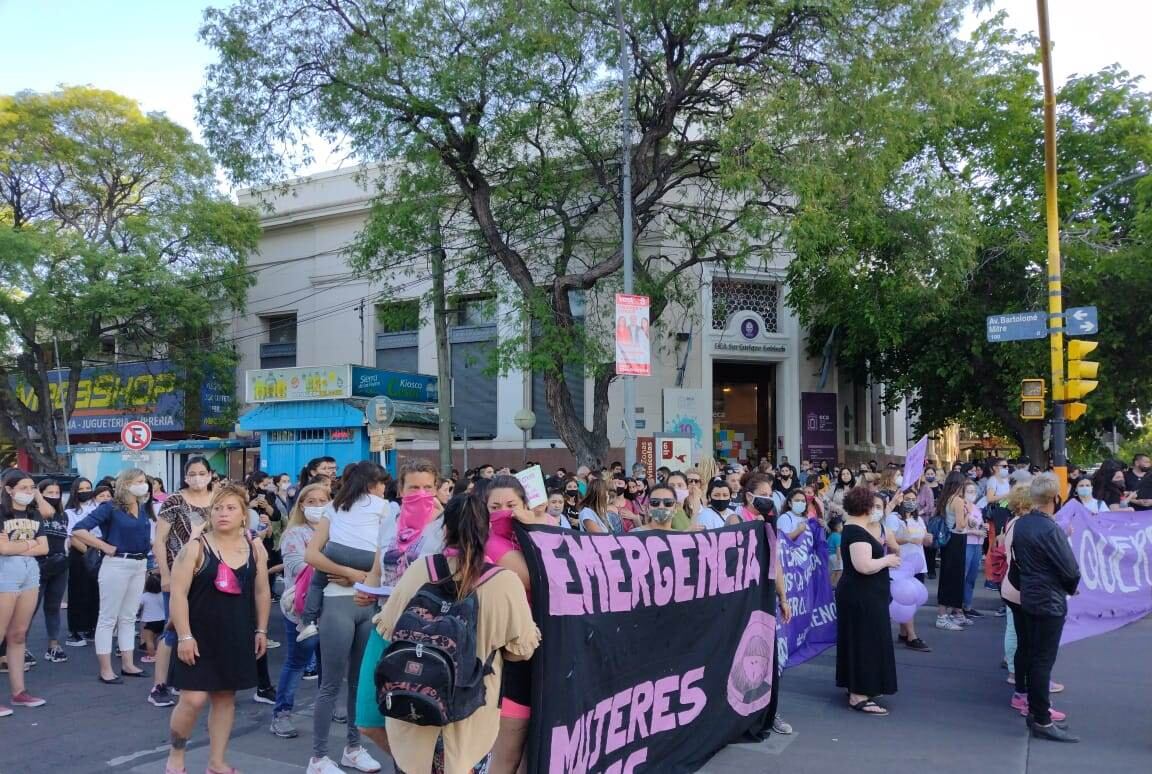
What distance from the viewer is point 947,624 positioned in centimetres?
1118

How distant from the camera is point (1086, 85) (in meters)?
22.8

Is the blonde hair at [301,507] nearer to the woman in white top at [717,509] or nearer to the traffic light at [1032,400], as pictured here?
the woman in white top at [717,509]

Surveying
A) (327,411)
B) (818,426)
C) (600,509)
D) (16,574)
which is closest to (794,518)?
(600,509)

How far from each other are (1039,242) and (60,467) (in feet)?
90.2

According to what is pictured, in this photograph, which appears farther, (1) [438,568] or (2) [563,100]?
(2) [563,100]

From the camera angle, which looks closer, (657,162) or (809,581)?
(809,581)

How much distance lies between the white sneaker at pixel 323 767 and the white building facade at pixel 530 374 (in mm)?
15681

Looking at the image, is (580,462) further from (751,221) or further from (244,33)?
(244,33)

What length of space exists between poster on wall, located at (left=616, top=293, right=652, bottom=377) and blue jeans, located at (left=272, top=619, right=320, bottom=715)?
25.9ft

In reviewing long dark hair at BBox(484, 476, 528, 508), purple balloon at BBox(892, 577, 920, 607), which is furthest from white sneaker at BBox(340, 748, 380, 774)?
purple balloon at BBox(892, 577, 920, 607)

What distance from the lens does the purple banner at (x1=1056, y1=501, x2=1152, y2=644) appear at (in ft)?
32.1

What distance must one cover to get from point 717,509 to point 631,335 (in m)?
5.74

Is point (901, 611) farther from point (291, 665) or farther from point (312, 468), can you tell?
point (312, 468)

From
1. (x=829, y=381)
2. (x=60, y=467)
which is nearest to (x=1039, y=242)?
(x=829, y=381)
